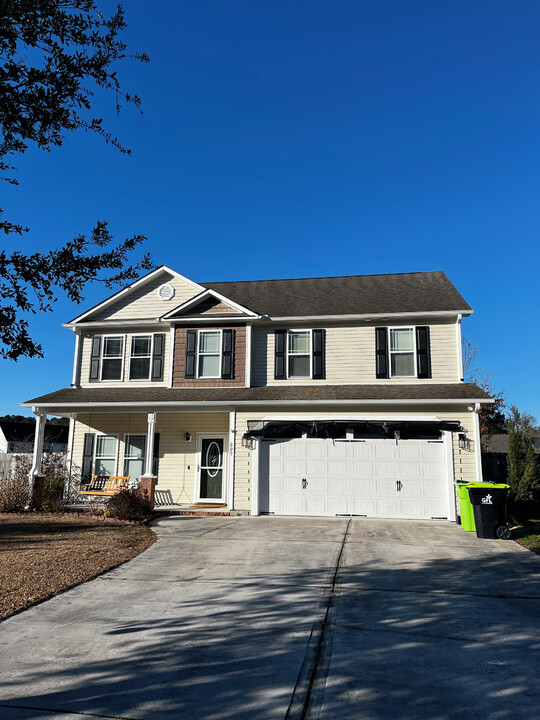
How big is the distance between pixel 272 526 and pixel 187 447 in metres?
5.50

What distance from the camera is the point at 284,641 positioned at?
5.26 meters

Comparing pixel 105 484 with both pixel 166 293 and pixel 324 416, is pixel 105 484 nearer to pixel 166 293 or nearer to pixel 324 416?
pixel 166 293

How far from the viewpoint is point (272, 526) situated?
12.6 m

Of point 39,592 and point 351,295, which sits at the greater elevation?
point 351,295

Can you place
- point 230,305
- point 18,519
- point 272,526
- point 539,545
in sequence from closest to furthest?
1. point 539,545
2. point 272,526
3. point 18,519
4. point 230,305

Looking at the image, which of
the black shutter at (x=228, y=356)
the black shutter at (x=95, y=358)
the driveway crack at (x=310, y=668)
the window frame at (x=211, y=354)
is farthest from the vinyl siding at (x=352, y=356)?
the driveway crack at (x=310, y=668)

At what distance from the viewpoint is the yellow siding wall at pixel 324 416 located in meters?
14.2

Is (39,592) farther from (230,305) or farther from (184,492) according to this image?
(230,305)

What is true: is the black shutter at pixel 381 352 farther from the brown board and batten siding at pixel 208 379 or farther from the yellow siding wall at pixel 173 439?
the yellow siding wall at pixel 173 439

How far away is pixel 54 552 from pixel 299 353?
963cm

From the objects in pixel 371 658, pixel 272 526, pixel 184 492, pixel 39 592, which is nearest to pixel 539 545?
pixel 272 526

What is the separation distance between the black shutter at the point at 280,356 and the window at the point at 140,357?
4.33 m

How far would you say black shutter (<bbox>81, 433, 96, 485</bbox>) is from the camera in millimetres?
17406

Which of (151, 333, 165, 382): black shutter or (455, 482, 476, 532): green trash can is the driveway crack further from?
(151, 333, 165, 382): black shutter
